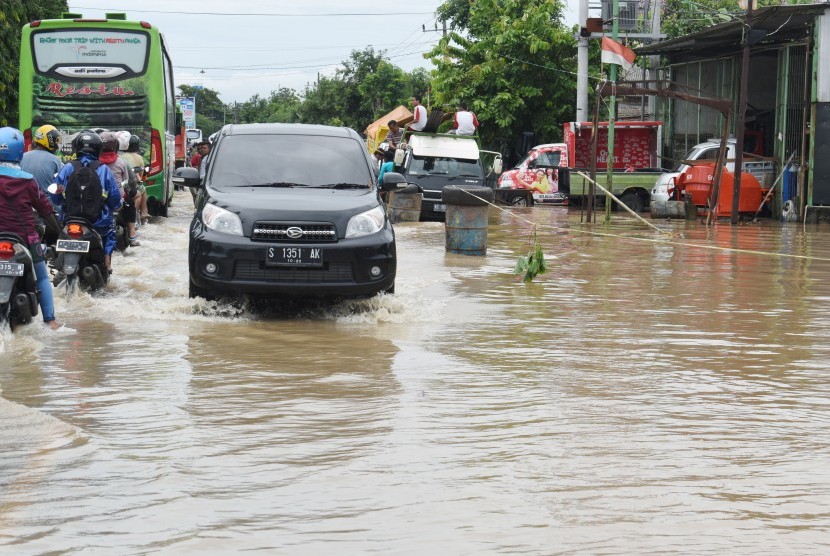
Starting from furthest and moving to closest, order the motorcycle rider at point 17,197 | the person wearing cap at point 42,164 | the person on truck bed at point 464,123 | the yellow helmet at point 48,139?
1. the person on truck bed at point 464,123
2. the person wearing cap at point 42,164
3. the yellow helmet at point 48,139
4. the motorcycle rider at point 17,197

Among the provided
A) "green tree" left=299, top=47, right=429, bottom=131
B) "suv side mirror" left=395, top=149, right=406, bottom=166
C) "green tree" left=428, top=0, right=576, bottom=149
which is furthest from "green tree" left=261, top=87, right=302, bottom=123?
"suv side mirror" left=395, top=149, right=406, bottom=166

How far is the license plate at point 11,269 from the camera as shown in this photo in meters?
9.09

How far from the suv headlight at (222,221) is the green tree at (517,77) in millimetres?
29286

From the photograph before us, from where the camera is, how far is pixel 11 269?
359 inches

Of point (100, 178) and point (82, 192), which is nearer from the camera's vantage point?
point (82, 192)

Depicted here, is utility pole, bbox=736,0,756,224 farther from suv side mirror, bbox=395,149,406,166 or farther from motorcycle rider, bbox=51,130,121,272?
motorcycle rider, bbox=51,130,121,272

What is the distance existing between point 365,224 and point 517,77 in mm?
30383

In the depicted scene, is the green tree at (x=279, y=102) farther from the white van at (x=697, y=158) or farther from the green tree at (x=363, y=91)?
the white van at (x=697, y=158)

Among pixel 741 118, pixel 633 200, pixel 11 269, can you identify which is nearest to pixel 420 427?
pixel 11 269

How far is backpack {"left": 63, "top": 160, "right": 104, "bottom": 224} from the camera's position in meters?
11.7

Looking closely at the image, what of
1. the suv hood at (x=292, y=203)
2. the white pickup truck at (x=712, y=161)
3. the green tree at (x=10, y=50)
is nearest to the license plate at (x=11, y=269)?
the suv hood at (x=292, y=203)

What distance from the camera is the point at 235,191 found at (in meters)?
11.0

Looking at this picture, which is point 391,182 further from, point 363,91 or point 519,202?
point 363,91

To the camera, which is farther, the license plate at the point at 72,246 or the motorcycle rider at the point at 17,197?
the license plate at the point at 72,246
